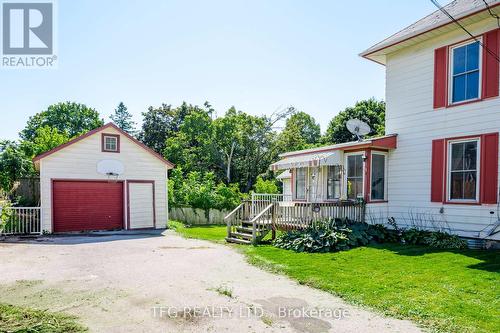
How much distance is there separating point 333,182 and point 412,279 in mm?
6920

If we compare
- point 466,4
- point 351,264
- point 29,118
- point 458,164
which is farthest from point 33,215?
point 29,118

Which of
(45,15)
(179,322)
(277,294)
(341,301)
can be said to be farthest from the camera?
(45,15)

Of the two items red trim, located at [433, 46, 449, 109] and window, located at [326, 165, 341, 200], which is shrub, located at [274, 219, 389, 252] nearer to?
window, located at [326, 165, 341, 200]

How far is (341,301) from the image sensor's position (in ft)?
18.4

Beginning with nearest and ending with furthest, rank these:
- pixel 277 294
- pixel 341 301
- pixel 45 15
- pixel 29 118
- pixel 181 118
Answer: pixel 341 301, pixel 277 294, pixel 45 15, pixel 181 118, pixel 29 118

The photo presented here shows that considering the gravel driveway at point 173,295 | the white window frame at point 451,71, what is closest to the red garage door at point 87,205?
the gravel driveway at point 173,295

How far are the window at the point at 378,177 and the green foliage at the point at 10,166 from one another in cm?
1711

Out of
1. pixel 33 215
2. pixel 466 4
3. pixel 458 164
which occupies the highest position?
pixel 466 4

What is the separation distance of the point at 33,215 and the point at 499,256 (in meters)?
16.5

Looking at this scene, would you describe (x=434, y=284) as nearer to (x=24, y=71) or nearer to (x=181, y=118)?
(x=24, y=71)

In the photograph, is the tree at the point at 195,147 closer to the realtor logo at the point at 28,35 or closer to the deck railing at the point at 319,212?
the realtor logo at the point at 28,35

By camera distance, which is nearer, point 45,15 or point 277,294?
point 277,294

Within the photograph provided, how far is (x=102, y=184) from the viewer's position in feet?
53.0

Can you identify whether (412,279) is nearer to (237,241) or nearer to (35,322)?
(35,322)
